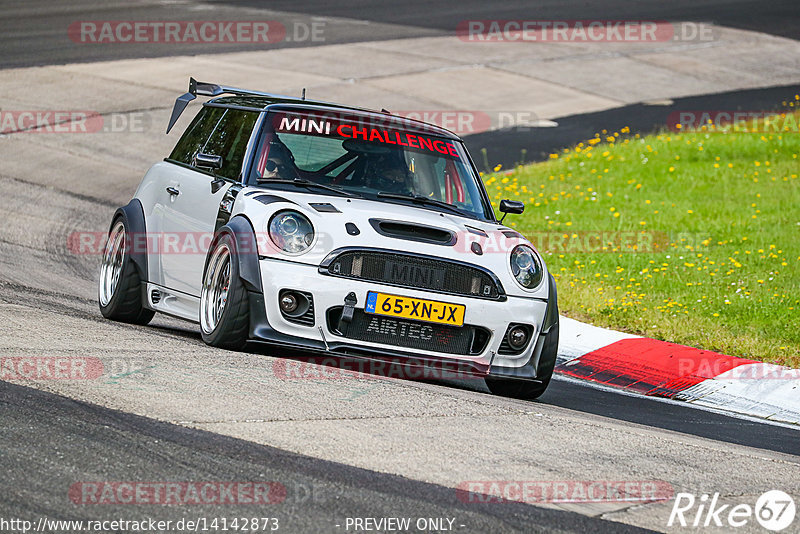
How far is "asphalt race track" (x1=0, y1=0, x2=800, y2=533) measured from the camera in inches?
170

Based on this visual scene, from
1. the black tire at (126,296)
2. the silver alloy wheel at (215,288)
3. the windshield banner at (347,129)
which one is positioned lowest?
the black tire at (126,296)

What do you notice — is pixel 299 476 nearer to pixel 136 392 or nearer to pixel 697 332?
pixel 136 392

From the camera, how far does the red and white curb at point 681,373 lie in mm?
8148

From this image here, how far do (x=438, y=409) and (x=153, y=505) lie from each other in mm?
2049

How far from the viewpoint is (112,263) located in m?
8.73

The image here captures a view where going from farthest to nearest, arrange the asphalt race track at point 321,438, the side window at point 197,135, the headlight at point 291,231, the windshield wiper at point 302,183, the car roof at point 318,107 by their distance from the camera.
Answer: the side window at point 197,135 < the car roof at point 318,107 < the windshield wiper at point 302,183 < the headlight at point 291,231 < the asphalt race track at point 321,438

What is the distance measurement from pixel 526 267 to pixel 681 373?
2.22m

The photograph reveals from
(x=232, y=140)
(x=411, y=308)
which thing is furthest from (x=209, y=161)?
(x=411, y=308)

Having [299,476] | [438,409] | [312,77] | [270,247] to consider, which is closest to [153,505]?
[299,476]

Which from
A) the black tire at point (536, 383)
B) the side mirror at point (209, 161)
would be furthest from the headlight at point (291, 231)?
the black tire at point (536, 383)

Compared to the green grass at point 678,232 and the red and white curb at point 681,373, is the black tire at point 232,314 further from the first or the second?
the green grass at point 678,232

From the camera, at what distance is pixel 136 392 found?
216 inches

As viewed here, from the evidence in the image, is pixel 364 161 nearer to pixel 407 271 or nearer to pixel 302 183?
pixel 302 183

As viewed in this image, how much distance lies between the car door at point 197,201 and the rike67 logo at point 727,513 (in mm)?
3691
